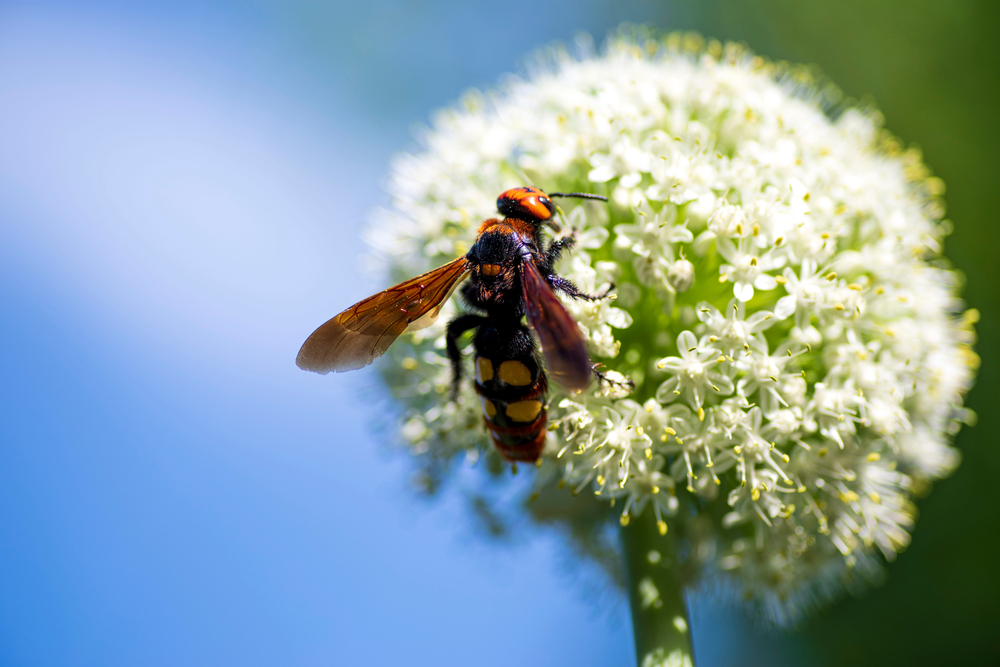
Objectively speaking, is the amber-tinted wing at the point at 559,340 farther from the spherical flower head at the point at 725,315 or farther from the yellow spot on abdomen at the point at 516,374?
the spherical flower head at the point at 725,315

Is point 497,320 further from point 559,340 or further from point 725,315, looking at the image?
point 725,315

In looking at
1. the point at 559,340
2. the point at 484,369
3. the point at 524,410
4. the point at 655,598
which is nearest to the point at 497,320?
the point at 484,369

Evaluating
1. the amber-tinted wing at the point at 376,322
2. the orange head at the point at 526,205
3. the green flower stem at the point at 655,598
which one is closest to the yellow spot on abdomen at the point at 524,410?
the amber-tinted wing at the point at 376,322

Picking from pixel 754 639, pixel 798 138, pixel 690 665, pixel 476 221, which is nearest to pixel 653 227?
pixel 476 221

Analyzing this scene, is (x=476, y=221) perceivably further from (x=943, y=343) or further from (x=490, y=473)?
(x=943, y=343)

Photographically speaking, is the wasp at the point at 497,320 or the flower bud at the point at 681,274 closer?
the wasp at the point at 497,320

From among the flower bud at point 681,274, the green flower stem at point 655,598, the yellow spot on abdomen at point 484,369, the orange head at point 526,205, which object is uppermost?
the orange head at point 526,205

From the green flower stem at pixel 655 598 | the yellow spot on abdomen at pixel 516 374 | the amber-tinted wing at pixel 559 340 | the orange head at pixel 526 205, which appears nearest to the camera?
the amber-tinted wing at pixel 559 340
